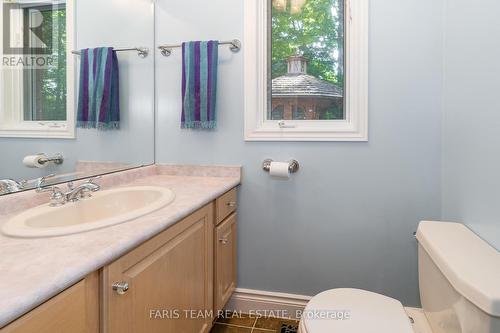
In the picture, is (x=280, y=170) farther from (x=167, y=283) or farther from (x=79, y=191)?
(x=79, y=191)

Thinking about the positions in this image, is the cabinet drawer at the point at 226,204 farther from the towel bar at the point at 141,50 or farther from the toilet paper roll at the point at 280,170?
the towel bar at the point at 141,50

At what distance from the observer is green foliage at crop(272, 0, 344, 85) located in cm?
176

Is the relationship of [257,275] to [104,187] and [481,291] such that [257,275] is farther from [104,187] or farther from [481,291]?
[481,291]

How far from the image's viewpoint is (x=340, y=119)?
5.79 feet

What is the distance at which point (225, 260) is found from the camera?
1.67 meters

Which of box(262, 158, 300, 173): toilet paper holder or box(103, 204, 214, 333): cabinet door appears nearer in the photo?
box(103, 204, 214, 333): cabinet door

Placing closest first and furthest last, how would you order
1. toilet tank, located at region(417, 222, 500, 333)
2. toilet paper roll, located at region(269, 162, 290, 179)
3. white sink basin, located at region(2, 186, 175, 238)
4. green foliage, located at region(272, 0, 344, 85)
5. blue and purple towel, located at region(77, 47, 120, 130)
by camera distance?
toilet tank, located at region(417, 222, 500, 333) < white sink basin, located at region(2, 186, 175, 238) < blue and purple towel, located at region(77, 47, 120, 130) < toilet paper roll, located at region(269, 162, 290, 179) < green foliage, located at region(272, 0, 344, 85)

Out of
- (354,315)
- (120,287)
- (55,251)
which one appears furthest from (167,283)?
(354,315)

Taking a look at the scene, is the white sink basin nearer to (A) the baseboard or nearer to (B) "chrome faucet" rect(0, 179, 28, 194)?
(B) "chrome faucet" rect(0, 179, 28, 194)

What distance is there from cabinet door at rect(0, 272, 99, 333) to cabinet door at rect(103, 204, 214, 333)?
0.12ft

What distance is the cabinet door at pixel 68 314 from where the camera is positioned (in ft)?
1.85

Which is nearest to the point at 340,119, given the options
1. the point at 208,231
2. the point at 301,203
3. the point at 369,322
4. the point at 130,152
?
the point at 301,203

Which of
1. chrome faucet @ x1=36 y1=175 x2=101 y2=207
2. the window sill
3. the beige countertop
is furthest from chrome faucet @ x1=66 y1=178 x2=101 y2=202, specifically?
the window sill

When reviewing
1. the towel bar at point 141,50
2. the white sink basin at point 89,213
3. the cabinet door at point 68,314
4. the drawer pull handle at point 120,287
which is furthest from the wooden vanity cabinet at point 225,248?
the towel bar at point 141,50
